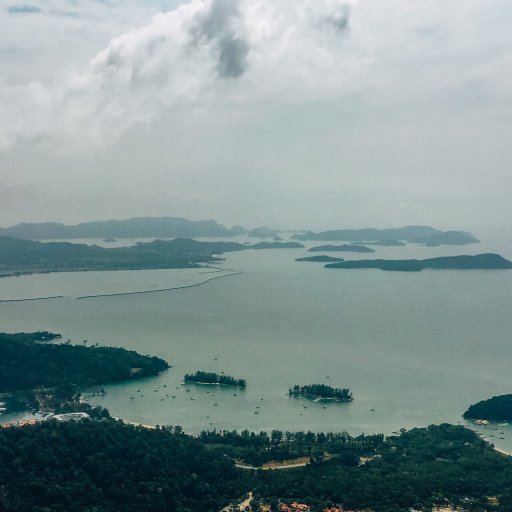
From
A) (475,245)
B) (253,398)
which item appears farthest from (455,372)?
(475,245)

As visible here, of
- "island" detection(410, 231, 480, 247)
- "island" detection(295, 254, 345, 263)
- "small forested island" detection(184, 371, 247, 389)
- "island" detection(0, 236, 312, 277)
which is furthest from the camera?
"island" detection(410, 231, 480, 247)

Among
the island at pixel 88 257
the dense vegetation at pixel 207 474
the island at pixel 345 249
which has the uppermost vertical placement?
the island at pixel 345 249

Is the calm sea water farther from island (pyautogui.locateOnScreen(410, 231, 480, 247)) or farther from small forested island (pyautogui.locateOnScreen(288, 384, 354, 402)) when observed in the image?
island (pyautogui.locateOnScreen(410, 231, 480, 247))

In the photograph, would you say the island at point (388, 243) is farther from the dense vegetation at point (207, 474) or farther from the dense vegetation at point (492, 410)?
the dense vegetation at point (207, 474)

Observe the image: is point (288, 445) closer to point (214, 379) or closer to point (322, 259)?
point (214, 379)

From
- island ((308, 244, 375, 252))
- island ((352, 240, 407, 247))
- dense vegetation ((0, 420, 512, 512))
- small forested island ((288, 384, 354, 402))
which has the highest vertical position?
island ((352, 240, 407, 247))

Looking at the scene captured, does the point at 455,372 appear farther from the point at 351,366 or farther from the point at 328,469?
the point at 328,469

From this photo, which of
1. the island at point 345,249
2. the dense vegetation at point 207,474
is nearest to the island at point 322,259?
the island at point 345,249

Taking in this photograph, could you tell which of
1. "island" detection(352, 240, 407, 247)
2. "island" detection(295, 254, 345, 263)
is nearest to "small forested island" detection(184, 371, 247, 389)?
"island" detection(295, 254, 345, 263)
